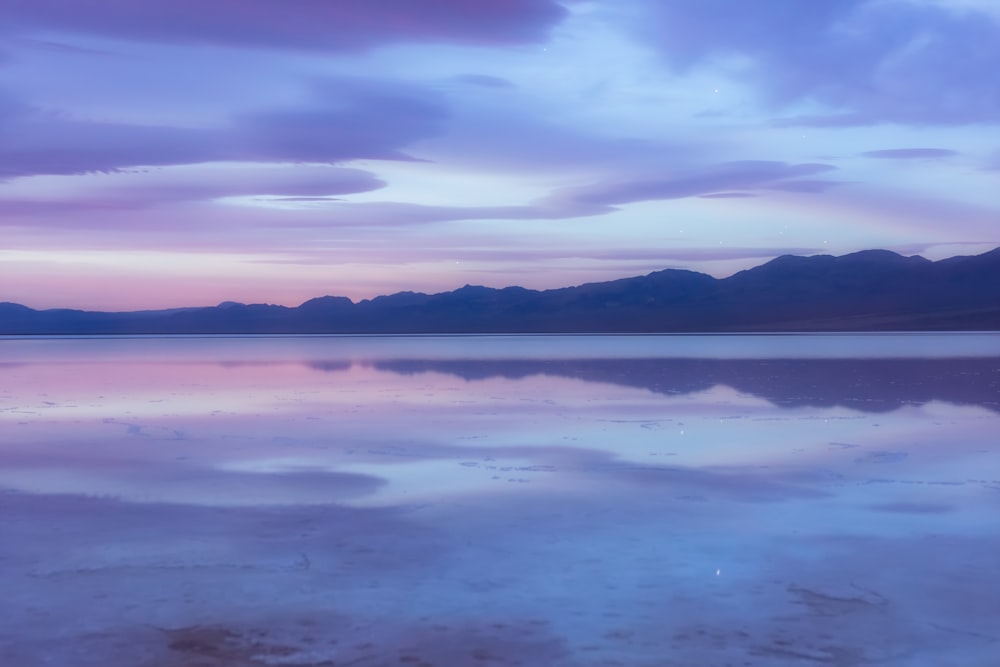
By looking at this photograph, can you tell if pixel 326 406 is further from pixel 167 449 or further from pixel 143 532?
pixel 143 532

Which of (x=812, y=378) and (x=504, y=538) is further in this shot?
(x=812, y=378)

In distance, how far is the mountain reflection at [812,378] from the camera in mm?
17312

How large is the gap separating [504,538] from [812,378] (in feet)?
59.1

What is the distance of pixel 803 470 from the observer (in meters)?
9.86

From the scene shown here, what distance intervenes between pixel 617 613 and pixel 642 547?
59.4 inches

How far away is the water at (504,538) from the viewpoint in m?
4.79

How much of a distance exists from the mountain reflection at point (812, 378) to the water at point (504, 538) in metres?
2.27

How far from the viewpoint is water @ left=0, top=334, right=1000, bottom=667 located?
4789mm

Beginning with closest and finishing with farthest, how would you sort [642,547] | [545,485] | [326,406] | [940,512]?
[642,547] < [940,512] < [545,485] < [326,406]

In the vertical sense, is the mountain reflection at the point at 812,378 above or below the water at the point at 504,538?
above

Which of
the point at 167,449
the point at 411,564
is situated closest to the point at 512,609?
the point at 411,564

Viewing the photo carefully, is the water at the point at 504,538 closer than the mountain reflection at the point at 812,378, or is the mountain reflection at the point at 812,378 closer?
the water at the point at 504,538

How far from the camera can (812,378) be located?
23.3 metres

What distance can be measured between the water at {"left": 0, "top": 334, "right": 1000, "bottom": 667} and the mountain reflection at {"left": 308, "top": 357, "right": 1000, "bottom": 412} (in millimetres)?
2268
